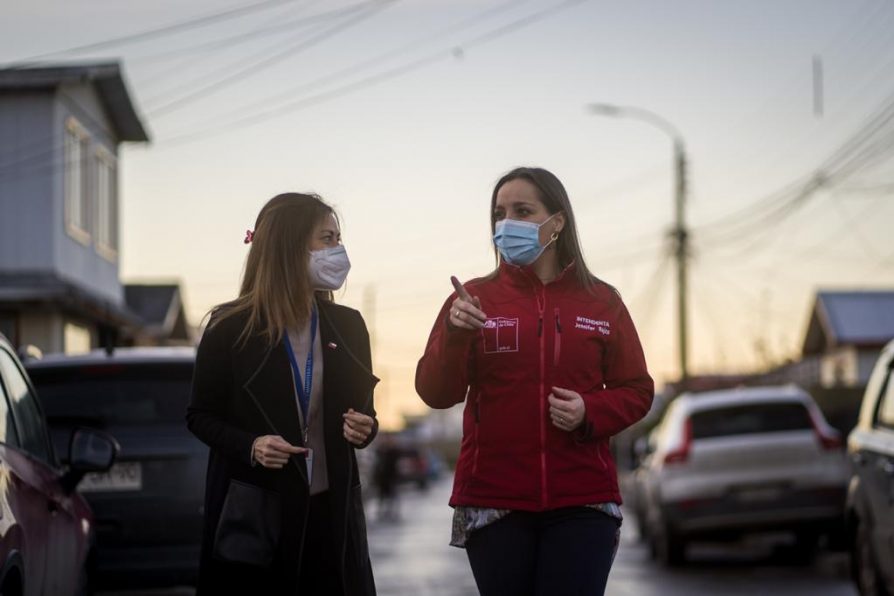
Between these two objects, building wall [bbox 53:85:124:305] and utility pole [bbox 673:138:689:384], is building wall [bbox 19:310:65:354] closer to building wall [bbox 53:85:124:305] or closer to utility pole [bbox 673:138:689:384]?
building wall [bbox 53:85:124:305]

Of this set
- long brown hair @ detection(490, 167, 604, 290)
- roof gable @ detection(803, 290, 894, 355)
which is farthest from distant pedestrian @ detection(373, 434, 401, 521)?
Result: long brown hair @ detection(490, 167, 604, 290)

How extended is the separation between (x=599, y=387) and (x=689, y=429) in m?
12.2

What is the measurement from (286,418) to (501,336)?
2.40 ft

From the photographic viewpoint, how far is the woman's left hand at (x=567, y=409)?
210 inches

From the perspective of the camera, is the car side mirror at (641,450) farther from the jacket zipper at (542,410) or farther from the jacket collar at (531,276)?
the jacket zipper at (542,410)

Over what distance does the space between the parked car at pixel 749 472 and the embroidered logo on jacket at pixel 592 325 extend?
37.9 feet

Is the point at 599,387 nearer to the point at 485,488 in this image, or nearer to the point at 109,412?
the point at 485,488

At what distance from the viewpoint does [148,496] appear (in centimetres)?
940

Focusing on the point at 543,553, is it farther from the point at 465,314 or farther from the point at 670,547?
the point at 670,547

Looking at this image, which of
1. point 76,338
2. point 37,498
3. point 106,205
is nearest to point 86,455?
point 37,498

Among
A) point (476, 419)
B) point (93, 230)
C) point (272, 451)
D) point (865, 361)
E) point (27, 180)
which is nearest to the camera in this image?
point (272, 451)

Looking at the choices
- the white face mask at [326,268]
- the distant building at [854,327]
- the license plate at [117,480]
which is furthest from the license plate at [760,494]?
the distant building at [854,327]

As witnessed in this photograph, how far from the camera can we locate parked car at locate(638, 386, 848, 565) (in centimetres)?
1673

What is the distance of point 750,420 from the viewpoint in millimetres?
17344
